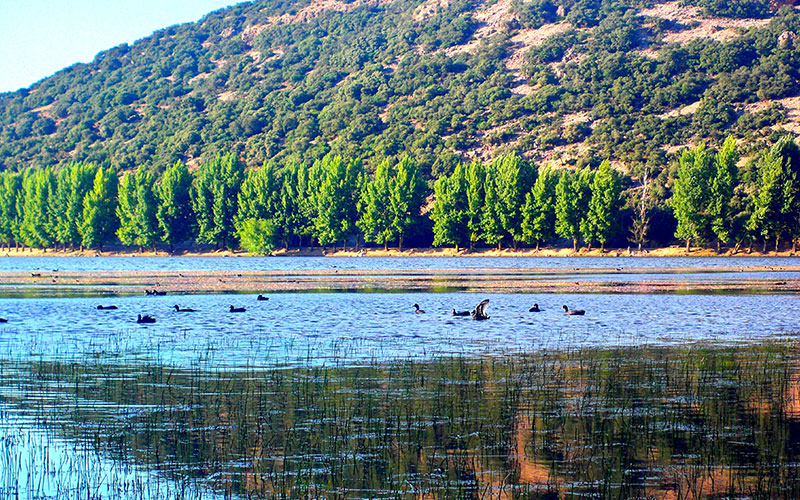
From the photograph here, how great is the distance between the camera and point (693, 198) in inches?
3971

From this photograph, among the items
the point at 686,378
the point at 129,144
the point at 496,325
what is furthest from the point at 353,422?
the point at 129,144

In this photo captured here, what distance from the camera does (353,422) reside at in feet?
51.4

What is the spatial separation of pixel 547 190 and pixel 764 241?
26.8 metres

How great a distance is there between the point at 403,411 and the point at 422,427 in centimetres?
128

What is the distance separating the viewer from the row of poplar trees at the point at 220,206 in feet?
408

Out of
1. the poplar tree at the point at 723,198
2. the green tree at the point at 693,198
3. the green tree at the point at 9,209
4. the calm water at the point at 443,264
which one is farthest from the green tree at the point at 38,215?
the poplar tree at the point at 723,198

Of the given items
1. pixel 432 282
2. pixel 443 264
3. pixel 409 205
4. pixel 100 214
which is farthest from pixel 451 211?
pixel 432 282

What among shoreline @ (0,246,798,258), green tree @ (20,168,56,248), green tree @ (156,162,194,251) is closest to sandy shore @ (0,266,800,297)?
shoreline @ (0,246,798,258)

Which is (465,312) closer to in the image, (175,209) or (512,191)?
(512,191)

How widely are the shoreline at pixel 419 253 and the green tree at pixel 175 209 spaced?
3396mm

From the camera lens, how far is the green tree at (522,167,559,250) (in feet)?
367

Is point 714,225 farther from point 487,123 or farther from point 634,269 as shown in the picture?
point 487,123

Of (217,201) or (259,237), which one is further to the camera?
(217,201)

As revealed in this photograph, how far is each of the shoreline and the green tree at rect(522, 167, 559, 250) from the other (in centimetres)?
292
